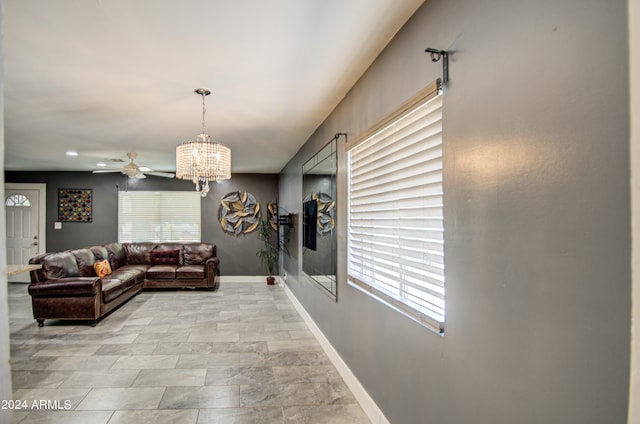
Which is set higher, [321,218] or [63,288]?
[321,218]

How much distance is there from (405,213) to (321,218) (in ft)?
6.02

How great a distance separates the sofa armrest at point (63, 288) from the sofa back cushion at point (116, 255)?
6.38 feet

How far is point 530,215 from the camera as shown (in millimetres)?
1092

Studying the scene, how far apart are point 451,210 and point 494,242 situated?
292 millimetres

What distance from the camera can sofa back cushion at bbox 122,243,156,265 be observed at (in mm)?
7332

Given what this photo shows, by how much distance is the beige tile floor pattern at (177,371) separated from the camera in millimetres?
2514

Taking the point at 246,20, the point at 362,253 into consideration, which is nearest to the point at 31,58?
the point at 246,20

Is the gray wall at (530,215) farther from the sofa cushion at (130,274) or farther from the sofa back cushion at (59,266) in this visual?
the sofa cushion at (130,274)

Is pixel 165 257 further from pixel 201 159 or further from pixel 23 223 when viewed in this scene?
pixel 201 159

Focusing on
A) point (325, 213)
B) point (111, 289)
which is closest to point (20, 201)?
point (111, 289)

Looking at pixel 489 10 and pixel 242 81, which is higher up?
pixel 242 81

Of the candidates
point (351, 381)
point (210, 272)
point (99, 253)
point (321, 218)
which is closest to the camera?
point (351, 381)

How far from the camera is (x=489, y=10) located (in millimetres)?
1284

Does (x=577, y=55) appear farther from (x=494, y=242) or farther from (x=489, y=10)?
(x=494, y=242)
